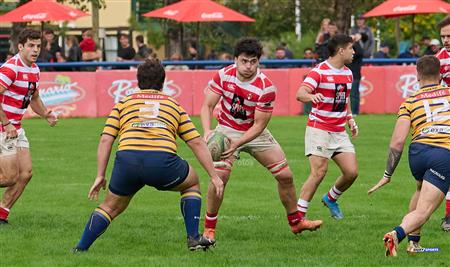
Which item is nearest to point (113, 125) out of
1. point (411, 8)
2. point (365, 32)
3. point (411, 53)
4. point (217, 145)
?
point (217, 145)

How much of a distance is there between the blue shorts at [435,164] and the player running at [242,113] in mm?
1663

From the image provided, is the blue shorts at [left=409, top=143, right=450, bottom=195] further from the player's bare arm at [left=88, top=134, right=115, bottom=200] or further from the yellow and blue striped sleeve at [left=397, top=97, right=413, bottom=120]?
the player's bare arm at [left=88, top=134, right=115, bottom=200]

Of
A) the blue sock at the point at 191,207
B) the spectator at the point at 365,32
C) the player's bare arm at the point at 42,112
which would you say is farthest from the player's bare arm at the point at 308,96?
the spectator at the point at 365,32

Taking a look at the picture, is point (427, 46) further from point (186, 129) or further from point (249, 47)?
point (186, 129)

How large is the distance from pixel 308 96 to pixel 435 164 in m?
2.11

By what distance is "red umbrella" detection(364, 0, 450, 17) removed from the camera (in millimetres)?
29547

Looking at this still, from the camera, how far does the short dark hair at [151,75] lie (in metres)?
9.70

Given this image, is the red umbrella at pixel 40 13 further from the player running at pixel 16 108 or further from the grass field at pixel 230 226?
the player running at pixel 16 108

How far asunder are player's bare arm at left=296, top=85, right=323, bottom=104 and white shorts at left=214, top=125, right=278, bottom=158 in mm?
571

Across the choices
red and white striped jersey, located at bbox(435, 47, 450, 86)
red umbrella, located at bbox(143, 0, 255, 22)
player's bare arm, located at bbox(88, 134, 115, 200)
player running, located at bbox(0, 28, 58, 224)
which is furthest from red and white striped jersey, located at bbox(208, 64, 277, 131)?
red umbrella, located at bbox(143, 0, 255, 22)

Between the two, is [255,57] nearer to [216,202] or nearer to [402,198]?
[216,202]

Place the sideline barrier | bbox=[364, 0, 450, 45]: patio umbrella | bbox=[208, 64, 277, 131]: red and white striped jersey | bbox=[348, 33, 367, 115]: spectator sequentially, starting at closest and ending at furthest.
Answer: bbox=[208, 64, 277, 131]: red and white striped jersey → bbox=[348, 33, 367, 115]: spectator → the sideline barrier → bbox=[364, 0, 450, 45]: patio umbrella

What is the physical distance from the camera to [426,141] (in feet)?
32.3

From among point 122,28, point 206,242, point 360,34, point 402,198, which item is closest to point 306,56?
point 360,34
